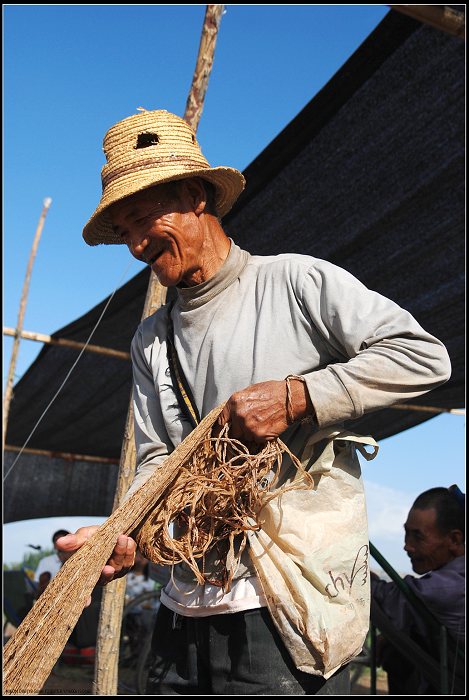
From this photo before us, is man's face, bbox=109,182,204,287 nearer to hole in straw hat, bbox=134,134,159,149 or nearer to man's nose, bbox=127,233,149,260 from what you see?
man's nose, bbox=127,233,149,260

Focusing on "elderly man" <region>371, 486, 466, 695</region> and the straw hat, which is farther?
"elderly man" <region>371, 486, 466, 695</region>

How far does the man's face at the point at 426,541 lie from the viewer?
371 cm

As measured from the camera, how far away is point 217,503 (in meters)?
1.55

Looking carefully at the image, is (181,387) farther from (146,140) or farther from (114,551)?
(146,140)

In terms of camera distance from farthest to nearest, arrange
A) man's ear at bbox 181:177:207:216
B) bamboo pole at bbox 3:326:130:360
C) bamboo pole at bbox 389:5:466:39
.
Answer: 1. bamboo pole at bbox 3:326:130:360
2. bamboo pole at bbox 389:5:466:39
3. man's ear at bbox 181:177:207:216

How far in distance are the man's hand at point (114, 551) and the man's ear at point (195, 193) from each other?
847 mm

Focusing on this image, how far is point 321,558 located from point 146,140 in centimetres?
115

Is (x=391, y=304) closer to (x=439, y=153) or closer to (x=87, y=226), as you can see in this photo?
(x=87, y=226)

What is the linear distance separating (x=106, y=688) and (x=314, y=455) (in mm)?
2235

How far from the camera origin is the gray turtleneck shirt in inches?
60.4

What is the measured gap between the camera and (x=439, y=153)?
3873 mm

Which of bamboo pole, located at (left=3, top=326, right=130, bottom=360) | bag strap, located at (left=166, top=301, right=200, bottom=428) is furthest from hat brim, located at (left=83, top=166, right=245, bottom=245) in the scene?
bamboo pole, located at (left=3, top=326, right=130, bottom=360)

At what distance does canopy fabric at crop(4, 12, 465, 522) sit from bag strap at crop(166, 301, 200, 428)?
2.35m

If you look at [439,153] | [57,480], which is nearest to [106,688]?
[439,153]
